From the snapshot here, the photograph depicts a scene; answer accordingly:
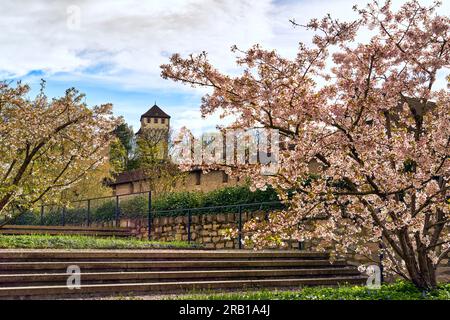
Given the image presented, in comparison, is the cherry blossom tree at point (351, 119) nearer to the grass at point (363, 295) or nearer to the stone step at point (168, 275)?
the grass at point (363, 295)

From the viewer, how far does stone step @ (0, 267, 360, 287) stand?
10016mm

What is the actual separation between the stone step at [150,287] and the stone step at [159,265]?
698 millimetres

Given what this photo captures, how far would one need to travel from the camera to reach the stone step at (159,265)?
1044 cm

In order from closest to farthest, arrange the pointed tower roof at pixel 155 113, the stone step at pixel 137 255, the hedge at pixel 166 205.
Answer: the stone step at pixel 137 255
the hedge at pixel 166 205
the pointed tower roof at pixel 155 113

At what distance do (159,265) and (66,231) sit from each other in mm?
10995

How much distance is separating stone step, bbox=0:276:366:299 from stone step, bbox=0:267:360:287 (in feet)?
0.88

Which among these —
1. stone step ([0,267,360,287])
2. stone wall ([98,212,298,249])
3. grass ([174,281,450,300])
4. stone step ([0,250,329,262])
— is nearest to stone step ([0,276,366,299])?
stone step ([0,267,360,287])

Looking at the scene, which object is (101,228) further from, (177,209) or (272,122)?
(272,122)

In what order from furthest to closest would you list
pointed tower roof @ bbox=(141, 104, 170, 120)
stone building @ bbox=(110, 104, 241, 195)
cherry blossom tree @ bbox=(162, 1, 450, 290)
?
pointed tower roof @ bbox=(141, 104, 170, 120), stone building @ bbox=(110, 104, 241, 195), cherry blossom tree @ bbox=(162, 1, 450, 290)

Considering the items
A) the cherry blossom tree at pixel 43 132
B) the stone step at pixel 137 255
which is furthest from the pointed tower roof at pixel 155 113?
the stone step at pixel 137 255

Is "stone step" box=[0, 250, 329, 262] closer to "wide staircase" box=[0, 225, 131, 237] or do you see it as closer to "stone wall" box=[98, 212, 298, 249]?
"stone wall" box=[98, 212, 298, 249]

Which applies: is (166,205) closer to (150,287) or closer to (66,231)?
(66,231)

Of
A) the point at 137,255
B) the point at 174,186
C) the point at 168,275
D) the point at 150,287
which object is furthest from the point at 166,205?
the point at 150,287

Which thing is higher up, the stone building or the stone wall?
the stone building
